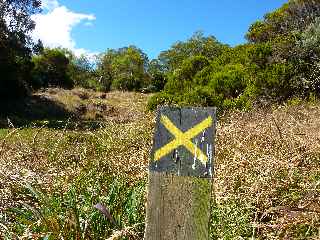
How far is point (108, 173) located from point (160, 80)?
38.4m

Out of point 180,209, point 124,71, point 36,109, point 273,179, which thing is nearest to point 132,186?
point 273,179

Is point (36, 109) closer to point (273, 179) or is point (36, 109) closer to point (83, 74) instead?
point (273, 179)

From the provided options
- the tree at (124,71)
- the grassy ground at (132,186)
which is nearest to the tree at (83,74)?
the tree at (124,71)

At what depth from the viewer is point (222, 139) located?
689cm

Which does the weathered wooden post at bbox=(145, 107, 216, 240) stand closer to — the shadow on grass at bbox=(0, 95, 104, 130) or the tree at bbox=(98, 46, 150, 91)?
the shadow on grass at bbox=(0, 95, 104, 130)

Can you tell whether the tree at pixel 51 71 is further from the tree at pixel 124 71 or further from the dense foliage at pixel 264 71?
the dense foliage at pixel 264 71

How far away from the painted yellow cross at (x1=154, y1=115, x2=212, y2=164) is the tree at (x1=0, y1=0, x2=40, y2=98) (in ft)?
82.2

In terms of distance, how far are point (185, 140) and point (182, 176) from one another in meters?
0.16

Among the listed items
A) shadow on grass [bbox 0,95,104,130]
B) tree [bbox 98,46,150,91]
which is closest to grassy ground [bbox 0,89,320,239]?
shadow on grass [bbox 0,95,104,130]

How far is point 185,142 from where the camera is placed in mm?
2443

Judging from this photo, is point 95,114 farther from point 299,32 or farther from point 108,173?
point 108,173

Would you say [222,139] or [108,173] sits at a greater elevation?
[222,139]

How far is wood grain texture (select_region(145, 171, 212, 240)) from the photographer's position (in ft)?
7.93

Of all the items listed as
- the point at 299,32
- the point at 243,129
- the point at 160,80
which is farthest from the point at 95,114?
the point at 243,129
